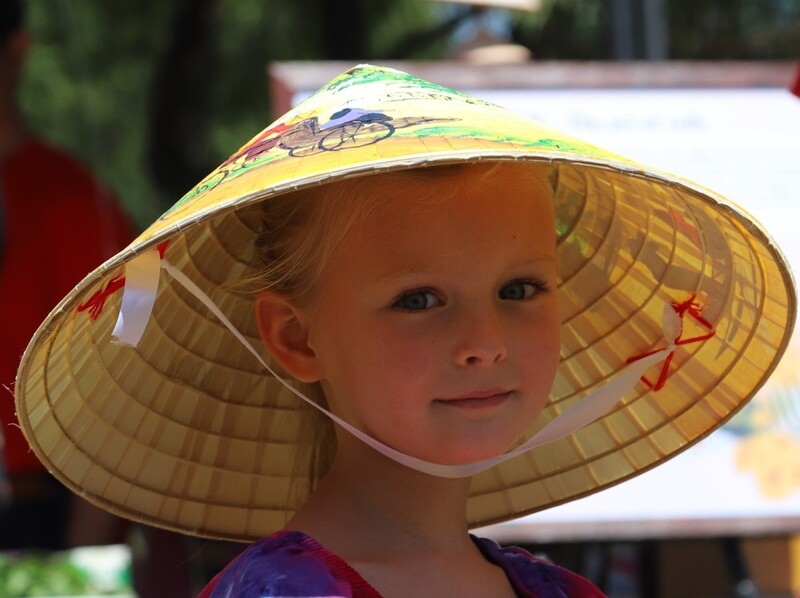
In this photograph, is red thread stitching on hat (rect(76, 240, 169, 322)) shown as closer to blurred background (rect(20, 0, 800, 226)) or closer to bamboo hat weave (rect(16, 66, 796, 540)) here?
bamboo hat weave (rect(16, 66, 796, 540))

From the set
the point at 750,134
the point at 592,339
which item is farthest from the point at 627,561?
the point at 592,339

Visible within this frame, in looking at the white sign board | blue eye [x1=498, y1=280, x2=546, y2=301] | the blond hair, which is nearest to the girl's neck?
the blond hair

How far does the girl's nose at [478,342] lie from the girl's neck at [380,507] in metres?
0.18

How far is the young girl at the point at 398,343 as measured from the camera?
1.30 metres

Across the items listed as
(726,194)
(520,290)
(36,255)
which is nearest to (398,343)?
(520,290)

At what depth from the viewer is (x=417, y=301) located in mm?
1349

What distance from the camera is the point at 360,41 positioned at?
615cm

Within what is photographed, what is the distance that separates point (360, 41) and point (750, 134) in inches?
130

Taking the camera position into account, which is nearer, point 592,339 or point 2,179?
point 592,339

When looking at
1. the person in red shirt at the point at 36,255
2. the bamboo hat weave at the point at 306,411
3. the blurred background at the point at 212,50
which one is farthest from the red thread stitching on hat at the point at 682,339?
the blurred background at the point at 212,50

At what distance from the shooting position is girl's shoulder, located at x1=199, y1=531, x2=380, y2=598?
127cm

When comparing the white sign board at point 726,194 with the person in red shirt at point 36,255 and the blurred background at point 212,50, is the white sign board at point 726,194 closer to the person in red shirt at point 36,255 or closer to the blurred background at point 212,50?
the person in red shirt at point 36,255

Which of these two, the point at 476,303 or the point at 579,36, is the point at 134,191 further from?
the point at 476,303

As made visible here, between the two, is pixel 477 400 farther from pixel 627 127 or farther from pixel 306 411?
pixel 627 127
